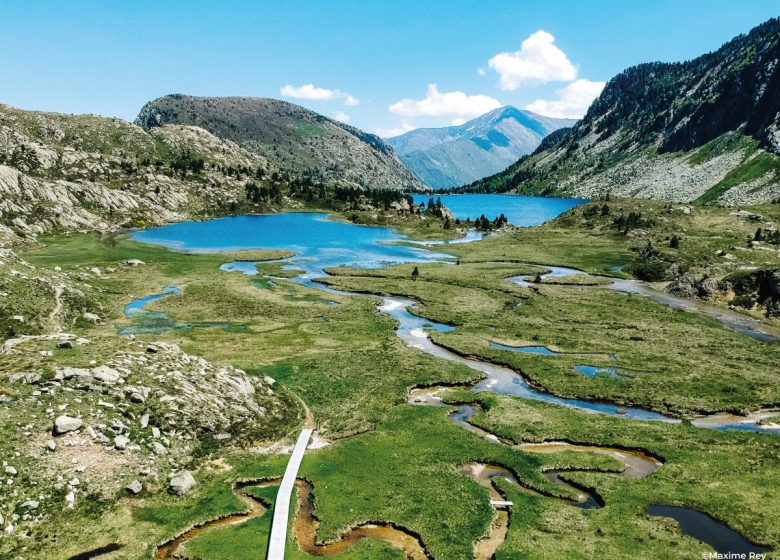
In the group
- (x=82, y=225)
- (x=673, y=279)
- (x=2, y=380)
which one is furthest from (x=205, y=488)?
(x=82, y=225)

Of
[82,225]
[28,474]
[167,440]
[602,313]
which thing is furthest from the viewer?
[82,225]

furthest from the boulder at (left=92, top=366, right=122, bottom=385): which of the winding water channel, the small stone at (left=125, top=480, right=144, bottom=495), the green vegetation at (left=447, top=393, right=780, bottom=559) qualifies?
the green vegetation at (left=447, top=393, right=780, bottom=559)

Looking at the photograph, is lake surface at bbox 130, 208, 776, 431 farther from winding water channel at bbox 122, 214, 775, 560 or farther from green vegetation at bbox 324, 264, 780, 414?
green vegetation at bbox 324, 264, 780, 414

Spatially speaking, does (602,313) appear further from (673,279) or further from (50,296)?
(50,296)

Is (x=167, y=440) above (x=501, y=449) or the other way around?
above

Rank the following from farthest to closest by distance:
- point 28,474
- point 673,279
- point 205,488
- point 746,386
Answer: point 673,279 → point 746,386 → point 205,488 → point 28,474
